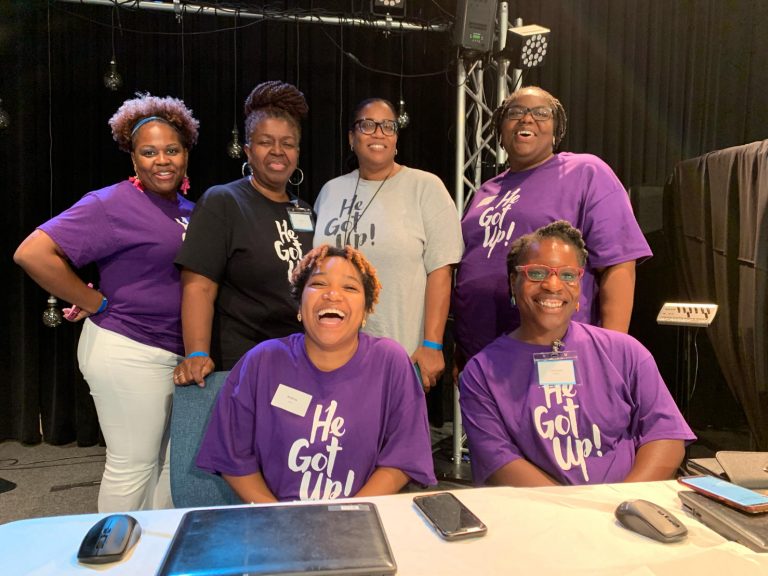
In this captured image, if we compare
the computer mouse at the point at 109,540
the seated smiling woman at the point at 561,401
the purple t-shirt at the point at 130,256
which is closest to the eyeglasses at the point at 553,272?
the seated smiling woman at the point at 561,401

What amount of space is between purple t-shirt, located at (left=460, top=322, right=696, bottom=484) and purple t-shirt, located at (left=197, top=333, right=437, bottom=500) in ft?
0.61

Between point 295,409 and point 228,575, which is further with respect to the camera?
point 295,409

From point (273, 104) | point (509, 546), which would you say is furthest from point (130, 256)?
point (509, 546)

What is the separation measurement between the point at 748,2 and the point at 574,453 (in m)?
4.72

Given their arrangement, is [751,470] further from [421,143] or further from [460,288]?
[421,143]

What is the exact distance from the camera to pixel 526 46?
11.4 feet

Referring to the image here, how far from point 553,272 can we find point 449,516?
836mm

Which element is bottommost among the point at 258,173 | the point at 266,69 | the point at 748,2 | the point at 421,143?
the point at 258,173

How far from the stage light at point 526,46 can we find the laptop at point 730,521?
3.13 meters

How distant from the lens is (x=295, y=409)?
1.42 metres

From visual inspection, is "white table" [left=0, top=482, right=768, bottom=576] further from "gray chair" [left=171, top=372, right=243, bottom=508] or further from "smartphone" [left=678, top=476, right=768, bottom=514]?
"gray chair" [left=171, top=372, right=243, bottom=508]

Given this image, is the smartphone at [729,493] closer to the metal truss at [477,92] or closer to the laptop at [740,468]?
the laptop at [740,468]

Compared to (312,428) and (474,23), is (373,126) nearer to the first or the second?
(312,428)

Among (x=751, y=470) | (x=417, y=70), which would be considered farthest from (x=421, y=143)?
(x=751, y=470)
